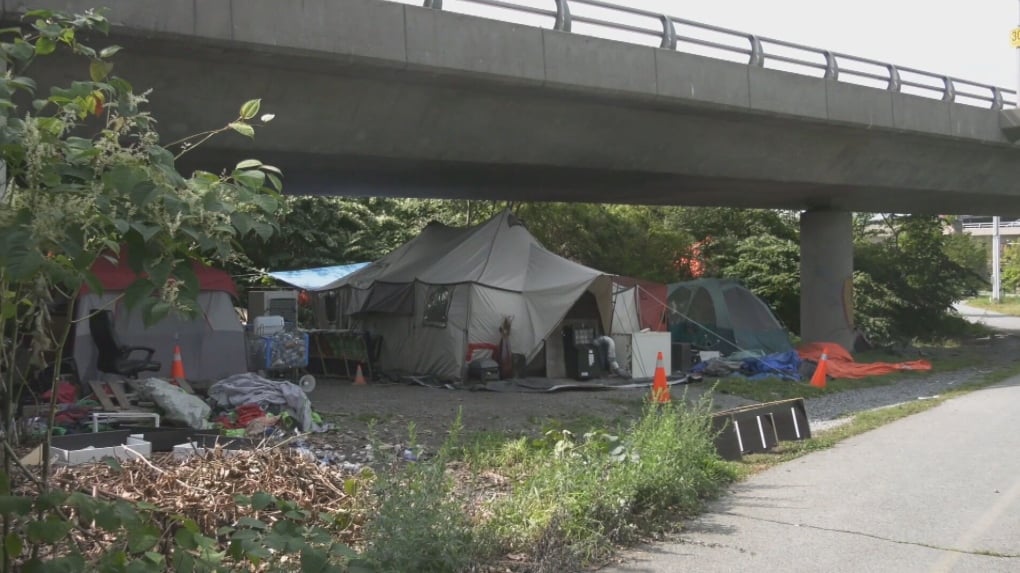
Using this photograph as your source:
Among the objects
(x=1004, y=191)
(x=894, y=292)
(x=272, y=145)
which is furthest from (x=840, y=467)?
(x=894, y=292)

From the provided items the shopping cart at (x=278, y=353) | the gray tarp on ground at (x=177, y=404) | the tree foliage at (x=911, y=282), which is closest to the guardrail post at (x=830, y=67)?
the tree foliage at (x=911, y=282)

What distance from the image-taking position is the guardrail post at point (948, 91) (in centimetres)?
2305

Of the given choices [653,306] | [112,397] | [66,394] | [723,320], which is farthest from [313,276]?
[112,397]

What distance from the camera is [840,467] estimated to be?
9875 mm

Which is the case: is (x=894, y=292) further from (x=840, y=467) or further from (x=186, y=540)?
(x=186, y=540)

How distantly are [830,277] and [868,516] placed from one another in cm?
1922

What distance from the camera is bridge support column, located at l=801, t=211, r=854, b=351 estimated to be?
25.9 m

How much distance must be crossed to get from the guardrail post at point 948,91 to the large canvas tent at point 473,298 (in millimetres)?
10154

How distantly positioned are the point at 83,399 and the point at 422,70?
648cm

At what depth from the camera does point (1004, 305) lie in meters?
66.8

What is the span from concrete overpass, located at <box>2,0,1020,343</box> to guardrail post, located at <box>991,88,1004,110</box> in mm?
51

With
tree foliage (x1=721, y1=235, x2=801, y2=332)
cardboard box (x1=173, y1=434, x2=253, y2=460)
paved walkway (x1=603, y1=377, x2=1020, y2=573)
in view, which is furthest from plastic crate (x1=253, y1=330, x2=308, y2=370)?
tree foliage (x1=721, y1=235, x2=801, y2=332)

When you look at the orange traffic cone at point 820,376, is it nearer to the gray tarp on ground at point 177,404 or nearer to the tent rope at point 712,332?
the tent rope at point 712,332

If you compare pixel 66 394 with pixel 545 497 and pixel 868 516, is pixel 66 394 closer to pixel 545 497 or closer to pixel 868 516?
pixel 545 497
